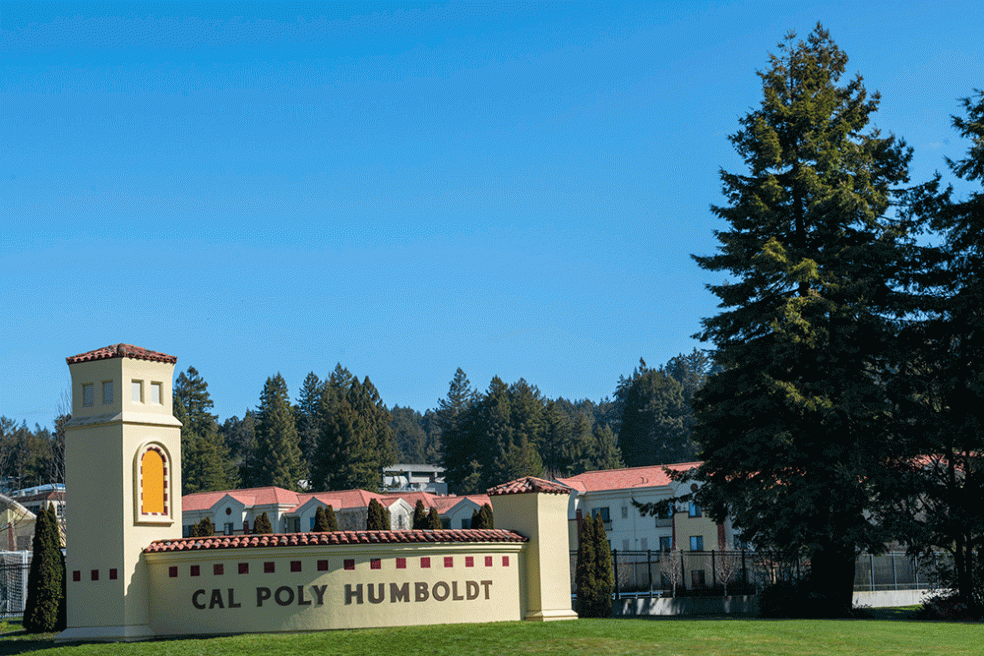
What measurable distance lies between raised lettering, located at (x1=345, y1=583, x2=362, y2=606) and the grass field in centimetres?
79

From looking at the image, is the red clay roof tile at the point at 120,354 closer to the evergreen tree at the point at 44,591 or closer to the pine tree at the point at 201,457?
the evergreen tree at the point at 44,591

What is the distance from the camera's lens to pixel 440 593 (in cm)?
2341

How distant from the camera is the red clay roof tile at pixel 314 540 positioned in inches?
895

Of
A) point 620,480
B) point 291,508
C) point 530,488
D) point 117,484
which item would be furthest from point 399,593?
point 291,508

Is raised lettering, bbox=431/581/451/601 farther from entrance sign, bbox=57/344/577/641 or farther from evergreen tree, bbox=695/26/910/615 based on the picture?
evergreen tree, bbox=695/26/910/615

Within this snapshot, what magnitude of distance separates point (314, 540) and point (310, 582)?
0.86 m

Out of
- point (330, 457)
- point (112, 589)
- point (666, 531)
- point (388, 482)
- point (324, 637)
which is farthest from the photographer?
point (388, 482)

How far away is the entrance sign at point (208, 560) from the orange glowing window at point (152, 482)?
23 mm

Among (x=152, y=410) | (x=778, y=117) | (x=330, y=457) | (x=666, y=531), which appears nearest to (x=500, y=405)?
(x=330, y=457)

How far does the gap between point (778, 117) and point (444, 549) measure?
1827 cm

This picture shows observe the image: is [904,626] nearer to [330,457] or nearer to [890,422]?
[890,422]

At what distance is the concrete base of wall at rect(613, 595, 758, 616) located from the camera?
116 ft

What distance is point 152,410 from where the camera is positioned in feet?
79.9

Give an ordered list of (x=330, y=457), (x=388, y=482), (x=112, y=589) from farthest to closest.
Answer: (x=388, y=482) → (x=330, y=457) → (x=112, y=589)
